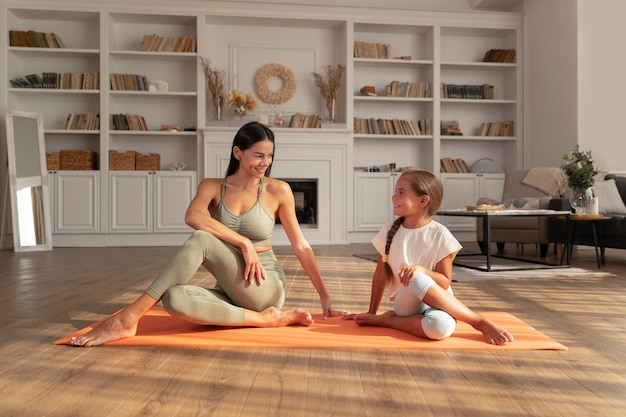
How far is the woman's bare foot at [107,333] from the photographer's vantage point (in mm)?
2002

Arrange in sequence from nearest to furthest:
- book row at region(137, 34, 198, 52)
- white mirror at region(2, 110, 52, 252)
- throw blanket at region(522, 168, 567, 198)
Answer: throw blanket at region(522, 168, 567, 198) → white mirror at region(2, 110, 52, 252) → book row at region(137, 34, 198, 52)

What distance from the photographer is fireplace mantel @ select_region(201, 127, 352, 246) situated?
7.30 m

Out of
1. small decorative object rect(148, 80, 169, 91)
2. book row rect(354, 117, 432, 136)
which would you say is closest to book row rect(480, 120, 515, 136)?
book row rect(354, 117, 432, 136)

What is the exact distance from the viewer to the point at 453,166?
25.6 feet

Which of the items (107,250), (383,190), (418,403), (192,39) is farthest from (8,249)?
(418,403)

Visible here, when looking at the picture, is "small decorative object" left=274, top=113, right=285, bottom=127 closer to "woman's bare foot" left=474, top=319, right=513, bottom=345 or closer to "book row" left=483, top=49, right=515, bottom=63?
"book row" left=483, top=49, right=515, bottom=63

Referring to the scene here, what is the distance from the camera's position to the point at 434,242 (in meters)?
2.14

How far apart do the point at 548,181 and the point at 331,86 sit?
9.30 ft

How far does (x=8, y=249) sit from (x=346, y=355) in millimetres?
5826

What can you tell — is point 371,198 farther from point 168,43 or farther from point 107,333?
point 107,333

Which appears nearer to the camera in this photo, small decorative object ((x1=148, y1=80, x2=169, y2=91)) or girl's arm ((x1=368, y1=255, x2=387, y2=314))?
girl's arm ((x1=368, y1=255, x2=387, y2=314))

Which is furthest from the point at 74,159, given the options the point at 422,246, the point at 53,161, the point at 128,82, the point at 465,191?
the point at 422,246

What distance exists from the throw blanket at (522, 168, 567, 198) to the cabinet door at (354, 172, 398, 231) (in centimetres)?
177

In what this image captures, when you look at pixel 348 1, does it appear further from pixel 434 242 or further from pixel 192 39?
pixel 434 242
